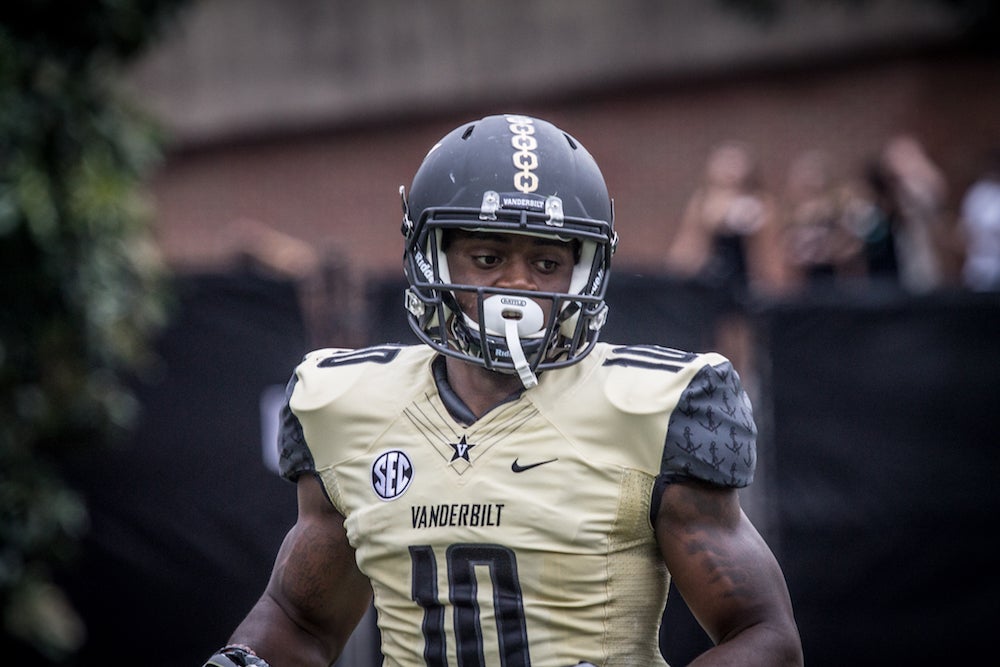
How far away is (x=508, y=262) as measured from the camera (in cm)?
316

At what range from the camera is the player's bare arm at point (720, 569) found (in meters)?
2.92

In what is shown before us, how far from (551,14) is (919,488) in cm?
815

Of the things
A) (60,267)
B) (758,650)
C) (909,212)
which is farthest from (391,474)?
(909,212)

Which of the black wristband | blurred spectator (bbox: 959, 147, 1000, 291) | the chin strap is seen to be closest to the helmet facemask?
the chin strap

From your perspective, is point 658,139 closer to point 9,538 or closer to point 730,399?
point 9,538

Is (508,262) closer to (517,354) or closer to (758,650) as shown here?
(517,354)

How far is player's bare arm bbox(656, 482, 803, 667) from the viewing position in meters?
2.92

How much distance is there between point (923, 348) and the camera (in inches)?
286

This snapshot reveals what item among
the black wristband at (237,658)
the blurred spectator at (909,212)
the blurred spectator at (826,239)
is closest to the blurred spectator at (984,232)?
the blurred spectator at (909,212)

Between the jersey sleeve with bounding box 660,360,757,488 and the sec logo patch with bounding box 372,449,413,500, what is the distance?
1.74ft

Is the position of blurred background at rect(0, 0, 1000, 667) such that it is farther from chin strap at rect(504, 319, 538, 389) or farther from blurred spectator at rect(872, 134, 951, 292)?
chin strap at rect(504, 319, 538, 389)

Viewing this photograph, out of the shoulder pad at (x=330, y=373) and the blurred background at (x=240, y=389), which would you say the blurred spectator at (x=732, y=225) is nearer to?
the blurred background at (x=240, y=389)

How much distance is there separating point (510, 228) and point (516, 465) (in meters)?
0.48

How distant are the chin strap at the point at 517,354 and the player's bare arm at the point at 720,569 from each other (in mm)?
365
